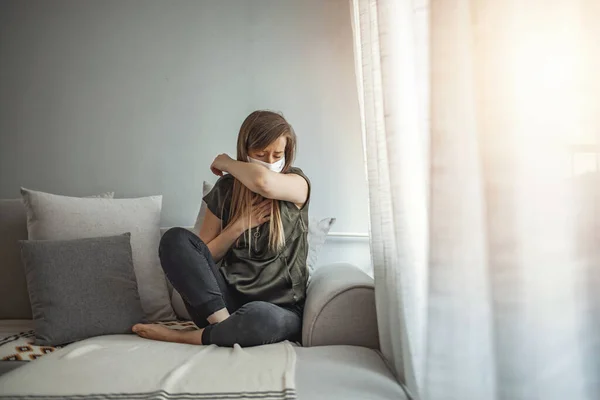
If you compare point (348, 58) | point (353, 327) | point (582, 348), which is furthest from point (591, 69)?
point (348, 58)

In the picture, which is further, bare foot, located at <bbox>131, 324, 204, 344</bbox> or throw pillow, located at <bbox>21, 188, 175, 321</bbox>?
throw pillow, located at <bbox>21, 188, 175, 321</bbox>

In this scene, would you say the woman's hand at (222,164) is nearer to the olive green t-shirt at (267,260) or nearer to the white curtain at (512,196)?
the olive green t-shirt at (267,260)

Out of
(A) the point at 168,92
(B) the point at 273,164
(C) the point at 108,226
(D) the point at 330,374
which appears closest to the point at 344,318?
(D) the point at 330,374

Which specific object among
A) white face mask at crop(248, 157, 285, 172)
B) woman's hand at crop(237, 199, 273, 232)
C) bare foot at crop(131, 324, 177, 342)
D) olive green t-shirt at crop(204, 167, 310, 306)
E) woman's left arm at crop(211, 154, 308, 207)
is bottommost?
bare foot at crop(131, 324, 177, 342)

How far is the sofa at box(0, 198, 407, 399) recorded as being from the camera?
4.32 feet

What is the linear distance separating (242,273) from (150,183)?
0.95 m

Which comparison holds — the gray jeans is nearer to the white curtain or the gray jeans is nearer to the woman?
the woman

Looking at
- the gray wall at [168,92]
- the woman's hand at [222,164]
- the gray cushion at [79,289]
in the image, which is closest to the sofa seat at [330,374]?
the gray cushion at [79,289]

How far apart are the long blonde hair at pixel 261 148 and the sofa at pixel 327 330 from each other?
23cm

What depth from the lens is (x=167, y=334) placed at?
1.82 metres

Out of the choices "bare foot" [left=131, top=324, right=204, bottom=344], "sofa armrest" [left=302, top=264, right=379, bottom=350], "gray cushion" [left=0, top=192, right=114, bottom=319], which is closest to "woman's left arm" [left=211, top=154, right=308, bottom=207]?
"sofa armrest" [left=302, top=264, right=379, bottom=350]

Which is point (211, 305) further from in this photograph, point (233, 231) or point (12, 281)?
point (12, 281)

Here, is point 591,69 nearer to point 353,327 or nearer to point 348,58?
point 353,327

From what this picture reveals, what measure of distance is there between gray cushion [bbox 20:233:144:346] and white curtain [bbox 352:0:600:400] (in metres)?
1.26
